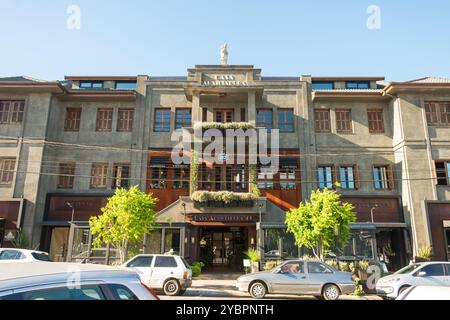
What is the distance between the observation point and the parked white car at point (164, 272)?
543 inches

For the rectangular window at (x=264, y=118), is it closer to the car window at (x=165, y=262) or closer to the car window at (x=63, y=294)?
the car window at (x=165, y=262)

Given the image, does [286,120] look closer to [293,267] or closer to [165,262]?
[293,267]

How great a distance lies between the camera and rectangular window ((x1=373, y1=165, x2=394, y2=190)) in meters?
23.6

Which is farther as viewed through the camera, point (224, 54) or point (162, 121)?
point (224, 54)

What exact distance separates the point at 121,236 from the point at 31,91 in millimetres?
14532

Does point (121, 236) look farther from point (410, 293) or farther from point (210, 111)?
point (410, 293)

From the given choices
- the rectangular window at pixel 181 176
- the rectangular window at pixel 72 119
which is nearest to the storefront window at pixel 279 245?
the rectangular window at pixel 181 176

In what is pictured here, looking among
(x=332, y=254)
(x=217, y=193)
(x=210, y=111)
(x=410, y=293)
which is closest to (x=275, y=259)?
(x=332, y=254)

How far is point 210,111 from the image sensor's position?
82.9 feet

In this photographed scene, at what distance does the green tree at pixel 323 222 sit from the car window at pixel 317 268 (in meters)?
2.68

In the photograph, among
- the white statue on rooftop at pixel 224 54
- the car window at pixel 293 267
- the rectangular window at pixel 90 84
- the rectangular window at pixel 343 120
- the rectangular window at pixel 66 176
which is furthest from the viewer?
the rectangular window at pixel 90 84

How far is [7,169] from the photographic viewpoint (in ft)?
74.2

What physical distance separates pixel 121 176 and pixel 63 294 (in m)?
22.4

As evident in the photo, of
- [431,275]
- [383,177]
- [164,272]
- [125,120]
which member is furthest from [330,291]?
[125,120]
